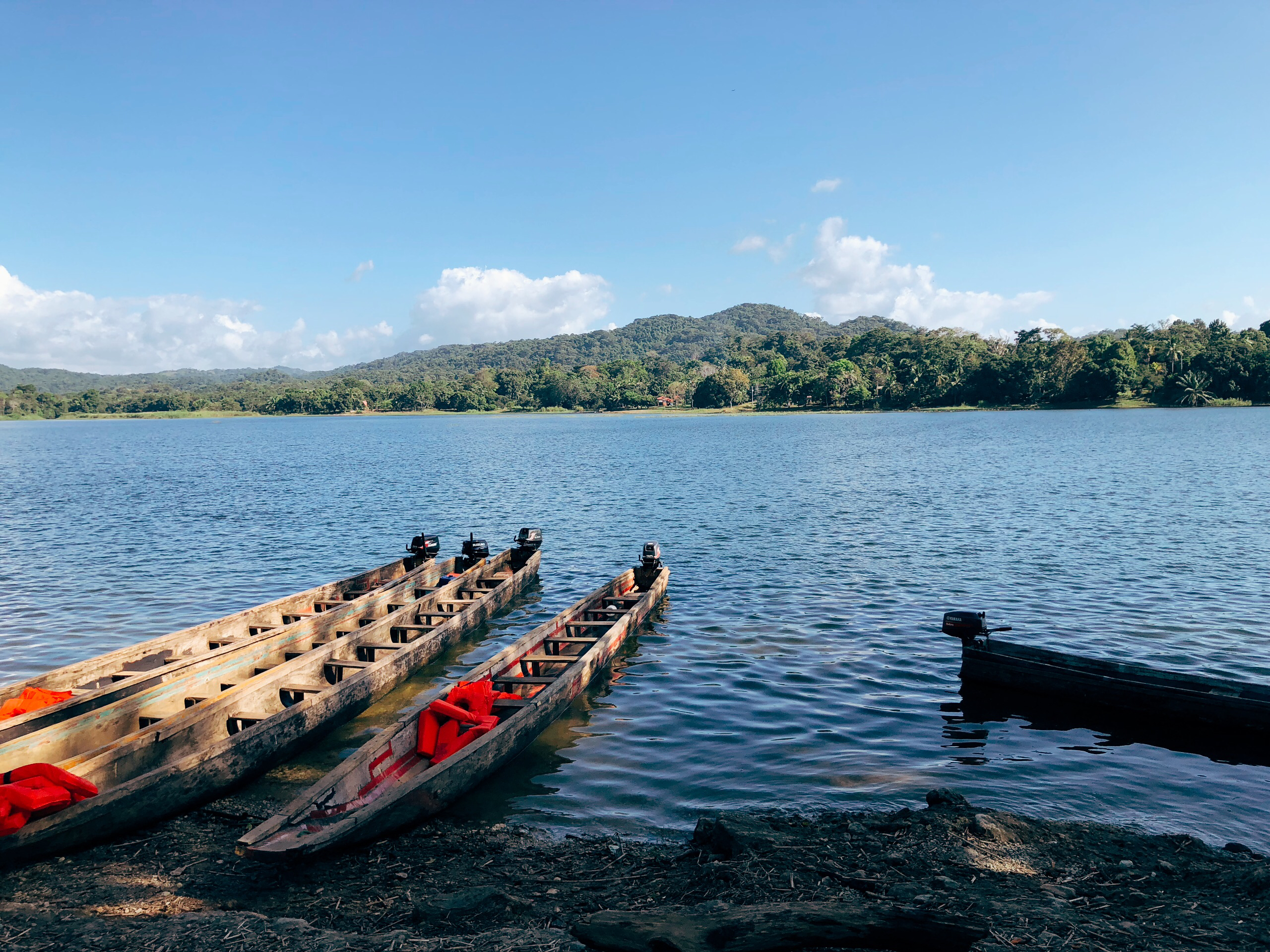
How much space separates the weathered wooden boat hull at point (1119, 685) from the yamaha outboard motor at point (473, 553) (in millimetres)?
12065

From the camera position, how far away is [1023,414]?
134500 millimetres

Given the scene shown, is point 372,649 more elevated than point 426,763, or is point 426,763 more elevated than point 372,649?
point 372,649

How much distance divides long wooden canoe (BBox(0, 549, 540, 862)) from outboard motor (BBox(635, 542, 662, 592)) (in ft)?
16.7

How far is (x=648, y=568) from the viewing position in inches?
764

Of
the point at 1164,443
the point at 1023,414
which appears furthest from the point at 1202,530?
the point at 1023,414

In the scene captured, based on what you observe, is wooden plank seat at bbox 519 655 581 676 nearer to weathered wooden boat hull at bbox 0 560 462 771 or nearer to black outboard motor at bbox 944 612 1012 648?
weathered wooden boat hull at bbox 0 560 462 771

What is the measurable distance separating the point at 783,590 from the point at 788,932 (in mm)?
15317

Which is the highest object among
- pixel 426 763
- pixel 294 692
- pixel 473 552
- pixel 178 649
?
pixel 473 552

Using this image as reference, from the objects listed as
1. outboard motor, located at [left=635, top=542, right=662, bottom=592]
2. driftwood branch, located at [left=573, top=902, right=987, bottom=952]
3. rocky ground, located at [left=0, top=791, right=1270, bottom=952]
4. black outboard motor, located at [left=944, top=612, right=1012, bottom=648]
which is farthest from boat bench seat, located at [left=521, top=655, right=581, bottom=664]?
driftwood branch, located at [left=573, top=902, right=987, bottom=952]

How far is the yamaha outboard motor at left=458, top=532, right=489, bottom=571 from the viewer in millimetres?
20578

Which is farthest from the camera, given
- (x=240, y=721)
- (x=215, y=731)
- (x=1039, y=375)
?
(x=1039, y=375)

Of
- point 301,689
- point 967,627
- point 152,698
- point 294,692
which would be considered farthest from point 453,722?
point 967,627

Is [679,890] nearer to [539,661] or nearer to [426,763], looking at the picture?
[426,763]

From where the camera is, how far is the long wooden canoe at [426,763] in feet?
24.7
